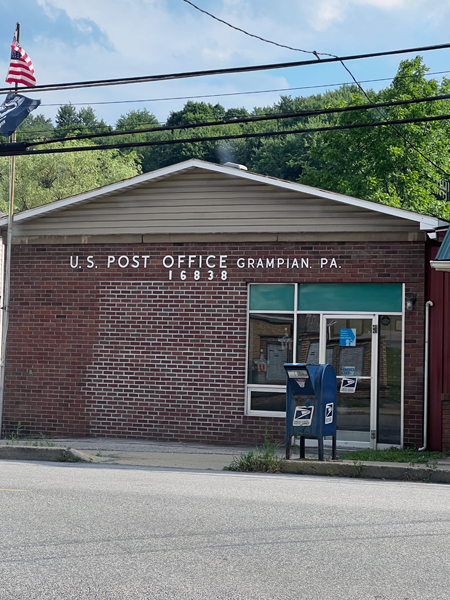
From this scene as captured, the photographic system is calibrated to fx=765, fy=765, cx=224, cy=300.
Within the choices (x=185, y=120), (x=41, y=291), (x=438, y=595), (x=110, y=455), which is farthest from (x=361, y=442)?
(x=185, y=120)

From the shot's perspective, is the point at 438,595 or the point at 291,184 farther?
the point at 291,184

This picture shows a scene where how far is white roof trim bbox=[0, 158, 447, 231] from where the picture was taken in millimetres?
12742

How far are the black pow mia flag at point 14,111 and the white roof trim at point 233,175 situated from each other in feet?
5.41

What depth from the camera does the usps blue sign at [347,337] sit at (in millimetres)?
13500

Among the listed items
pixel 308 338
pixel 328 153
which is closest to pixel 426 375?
pixel 308 338

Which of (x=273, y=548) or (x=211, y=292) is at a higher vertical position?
(x=211, y=292)

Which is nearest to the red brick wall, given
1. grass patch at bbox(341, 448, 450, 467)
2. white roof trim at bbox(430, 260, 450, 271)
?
white roof trim at bbox(430, 260, 450, 271)

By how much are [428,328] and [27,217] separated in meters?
7.75

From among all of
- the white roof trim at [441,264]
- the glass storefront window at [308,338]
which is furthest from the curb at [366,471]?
the glass storefront window at [308,338]

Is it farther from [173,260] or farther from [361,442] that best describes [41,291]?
[361,442]

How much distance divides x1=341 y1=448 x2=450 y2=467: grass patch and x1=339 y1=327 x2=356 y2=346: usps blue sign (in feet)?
6.64

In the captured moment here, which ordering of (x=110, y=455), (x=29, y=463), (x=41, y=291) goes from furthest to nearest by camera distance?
(x=41, y=291) < (x=110, y=455) < (x=29, y=463)

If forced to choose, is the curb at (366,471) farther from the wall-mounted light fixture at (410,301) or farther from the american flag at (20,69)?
the american flag at (20,69)

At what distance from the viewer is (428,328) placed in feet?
42.5
